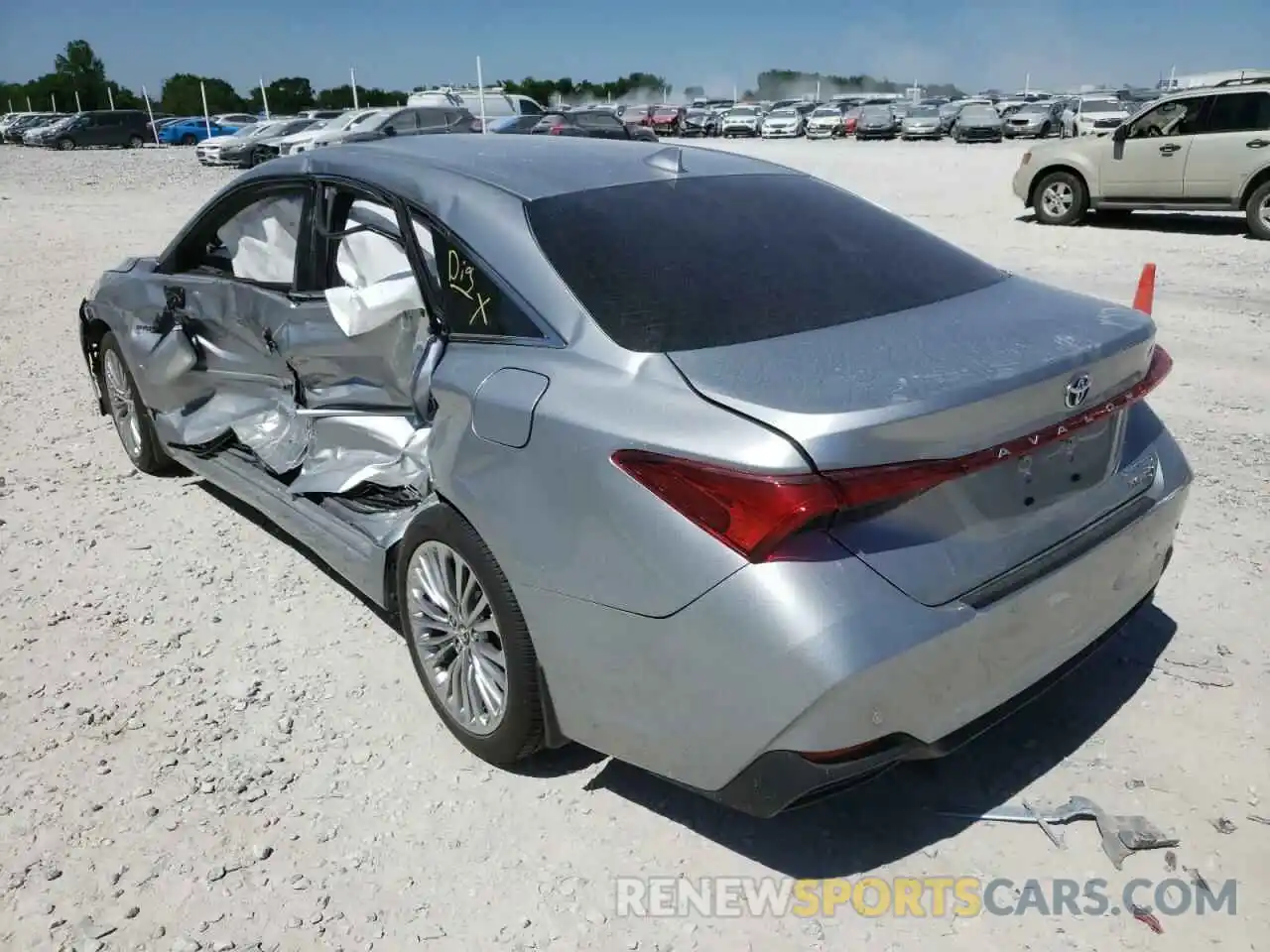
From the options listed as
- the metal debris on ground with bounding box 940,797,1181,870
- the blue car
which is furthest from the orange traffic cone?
the blue car

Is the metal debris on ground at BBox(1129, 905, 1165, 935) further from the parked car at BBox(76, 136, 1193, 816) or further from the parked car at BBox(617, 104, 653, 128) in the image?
the parked car at BBox(617, 104, 653, 128)

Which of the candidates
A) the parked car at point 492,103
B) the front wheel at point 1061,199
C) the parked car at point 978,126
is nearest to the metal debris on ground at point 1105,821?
the front wheel at point 1061,199

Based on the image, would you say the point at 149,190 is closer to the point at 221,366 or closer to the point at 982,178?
the point at 982,178

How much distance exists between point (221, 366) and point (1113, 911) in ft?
12.8

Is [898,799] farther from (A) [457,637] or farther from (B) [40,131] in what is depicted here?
(B) [40,131]

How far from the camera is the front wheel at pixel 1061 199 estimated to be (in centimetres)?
1336

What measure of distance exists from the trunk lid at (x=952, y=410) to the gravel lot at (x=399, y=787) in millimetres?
805

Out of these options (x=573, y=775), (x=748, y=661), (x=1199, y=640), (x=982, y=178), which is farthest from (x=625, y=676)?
(x=982, y=178)

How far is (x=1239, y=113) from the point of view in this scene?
12.5 meters

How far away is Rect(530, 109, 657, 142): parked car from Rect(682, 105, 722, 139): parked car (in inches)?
785

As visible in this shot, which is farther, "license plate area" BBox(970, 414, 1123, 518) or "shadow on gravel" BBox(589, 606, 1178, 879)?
"shadow on gravel" BBox(589, 606, 1178, 879)

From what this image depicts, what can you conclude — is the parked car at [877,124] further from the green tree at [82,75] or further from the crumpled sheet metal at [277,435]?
the green tree at [82,75]

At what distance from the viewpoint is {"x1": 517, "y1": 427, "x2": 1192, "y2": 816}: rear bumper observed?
81.7 inches

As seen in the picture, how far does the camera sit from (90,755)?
122 inches
